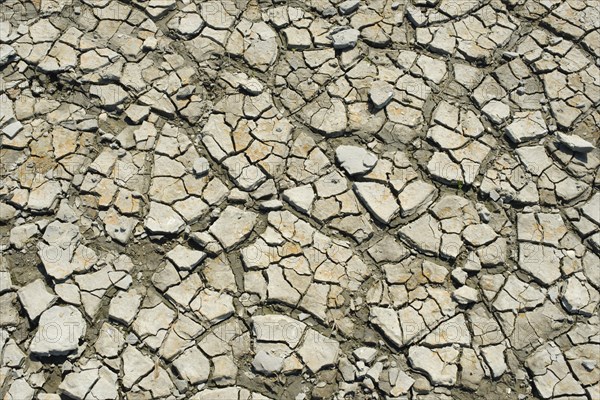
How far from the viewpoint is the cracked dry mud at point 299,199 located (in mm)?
2857

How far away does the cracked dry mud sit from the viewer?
112 inches

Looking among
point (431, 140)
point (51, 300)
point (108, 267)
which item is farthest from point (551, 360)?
point (51, 300)

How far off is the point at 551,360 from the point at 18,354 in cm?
246

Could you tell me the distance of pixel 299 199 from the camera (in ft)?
10.7

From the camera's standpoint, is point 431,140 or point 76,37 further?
point 76,37

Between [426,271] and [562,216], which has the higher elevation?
[562,216]

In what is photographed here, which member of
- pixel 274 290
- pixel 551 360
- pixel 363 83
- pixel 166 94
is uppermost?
pixel 363 83

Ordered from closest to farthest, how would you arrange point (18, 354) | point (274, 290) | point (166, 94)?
point (18, 354) → point (274, 290) → point (166, 94)

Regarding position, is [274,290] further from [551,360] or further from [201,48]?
[201,48]

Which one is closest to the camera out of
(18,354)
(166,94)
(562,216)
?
(18,354)

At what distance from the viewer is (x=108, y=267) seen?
3.05m

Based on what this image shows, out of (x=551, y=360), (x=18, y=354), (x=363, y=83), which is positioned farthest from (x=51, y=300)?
(x=551, y=360)

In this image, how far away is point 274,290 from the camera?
302 centimetres

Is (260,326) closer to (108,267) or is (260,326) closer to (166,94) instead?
(108,267)
